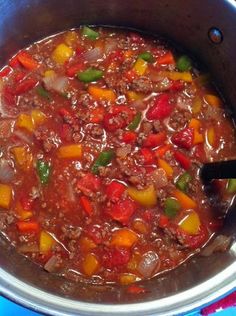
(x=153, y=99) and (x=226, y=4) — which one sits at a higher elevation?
(x=226, y=4)

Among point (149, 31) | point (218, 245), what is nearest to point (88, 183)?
point (218, 245)

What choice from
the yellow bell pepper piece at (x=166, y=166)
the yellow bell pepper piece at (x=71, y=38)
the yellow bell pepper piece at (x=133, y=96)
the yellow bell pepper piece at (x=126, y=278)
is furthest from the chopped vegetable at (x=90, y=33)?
the yellow bell pepper piece at (x=126, y=278)

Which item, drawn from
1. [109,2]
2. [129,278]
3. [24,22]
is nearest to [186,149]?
[129,278]

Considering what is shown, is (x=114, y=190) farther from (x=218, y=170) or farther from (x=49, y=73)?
(x=49, y=73)

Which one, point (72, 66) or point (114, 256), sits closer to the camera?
point (114, 256)

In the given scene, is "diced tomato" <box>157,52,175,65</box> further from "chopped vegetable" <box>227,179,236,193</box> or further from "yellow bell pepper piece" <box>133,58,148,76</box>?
"chopped vegetable" <box>227,179,236,193</box>

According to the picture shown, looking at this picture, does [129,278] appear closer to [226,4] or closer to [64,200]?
[64,200]
